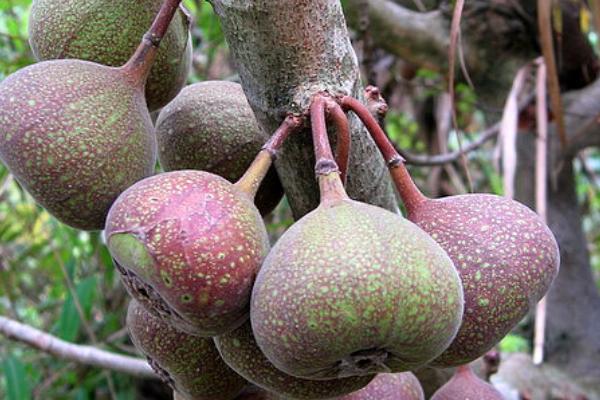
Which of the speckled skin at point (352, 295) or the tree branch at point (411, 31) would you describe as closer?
the speckled skin at point (352, 295)

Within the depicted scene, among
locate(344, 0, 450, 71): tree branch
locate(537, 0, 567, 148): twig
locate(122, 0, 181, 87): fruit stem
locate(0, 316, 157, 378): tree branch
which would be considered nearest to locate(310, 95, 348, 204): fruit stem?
locate(122, 0, 181, 87): fruit stem

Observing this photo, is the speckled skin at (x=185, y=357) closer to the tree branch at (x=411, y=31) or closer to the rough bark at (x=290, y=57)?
the rough bark at (x=290, y=57)

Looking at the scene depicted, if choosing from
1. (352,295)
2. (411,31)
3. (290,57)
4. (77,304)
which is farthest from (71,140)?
(411,31)

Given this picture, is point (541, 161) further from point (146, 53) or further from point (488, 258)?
point (146, 53)

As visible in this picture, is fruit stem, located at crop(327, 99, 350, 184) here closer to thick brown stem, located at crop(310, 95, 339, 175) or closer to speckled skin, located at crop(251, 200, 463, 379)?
thick brown stem, located at crop(310, 95, 339, 175)

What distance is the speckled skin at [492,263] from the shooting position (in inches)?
35.0

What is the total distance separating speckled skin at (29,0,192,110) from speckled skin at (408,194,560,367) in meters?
0.47

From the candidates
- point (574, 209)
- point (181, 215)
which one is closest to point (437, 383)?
point (181, 215)

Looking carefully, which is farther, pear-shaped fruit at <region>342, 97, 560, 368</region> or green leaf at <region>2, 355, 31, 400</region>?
green leaf at <region>2, 355, 31, 400</region>

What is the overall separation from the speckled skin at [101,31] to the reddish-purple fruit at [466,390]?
68 cm

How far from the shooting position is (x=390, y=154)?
38.6 inches

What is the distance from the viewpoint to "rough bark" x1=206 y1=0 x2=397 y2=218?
912 millimetres

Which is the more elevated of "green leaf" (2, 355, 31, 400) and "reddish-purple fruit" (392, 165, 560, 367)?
"reddish-purple fruit" (392, 165, 560, 367)

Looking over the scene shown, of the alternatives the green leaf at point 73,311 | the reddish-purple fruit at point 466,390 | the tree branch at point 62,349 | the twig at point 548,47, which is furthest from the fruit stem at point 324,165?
the green leaf at point 73,311
